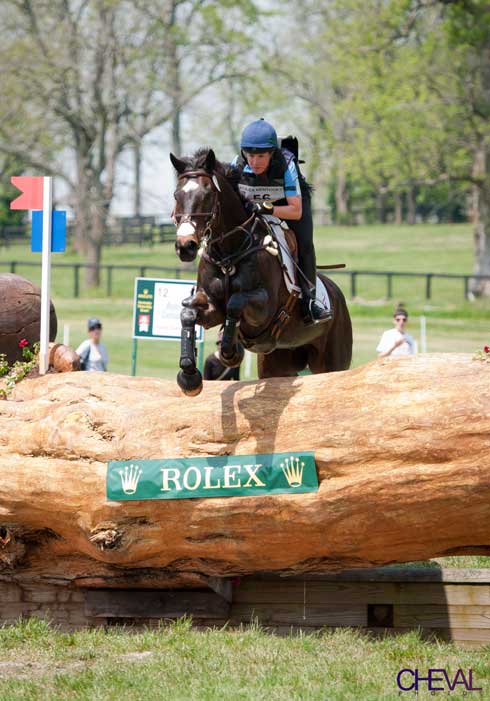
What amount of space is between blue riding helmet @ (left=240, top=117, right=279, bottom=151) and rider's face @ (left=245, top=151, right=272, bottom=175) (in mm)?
68

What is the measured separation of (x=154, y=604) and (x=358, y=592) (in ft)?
4.29

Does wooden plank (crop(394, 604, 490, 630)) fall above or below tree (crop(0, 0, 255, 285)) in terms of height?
below

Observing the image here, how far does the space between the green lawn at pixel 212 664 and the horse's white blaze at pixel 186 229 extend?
2.35 meters

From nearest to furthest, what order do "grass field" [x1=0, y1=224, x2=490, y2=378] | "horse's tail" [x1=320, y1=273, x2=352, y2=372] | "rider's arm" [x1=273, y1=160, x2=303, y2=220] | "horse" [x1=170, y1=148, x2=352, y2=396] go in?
"horse" [x1=170, y1=148, x2=352, y2=396]
"rider's arm" [x1=273, y1=160, x2=303, y2=220]
"horse's tail" [x1=320, y1=273, x2=352, y2=372]
"grass field" [x1=0, y1=224, x2=490, y2=378]

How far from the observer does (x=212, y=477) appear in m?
5.75

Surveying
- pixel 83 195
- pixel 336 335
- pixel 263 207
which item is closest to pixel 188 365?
pixel 263 207

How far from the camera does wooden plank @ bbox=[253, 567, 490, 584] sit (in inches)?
235

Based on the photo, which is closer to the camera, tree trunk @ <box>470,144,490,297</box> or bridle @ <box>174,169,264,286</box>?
bridle @ <box>174,169,264,286</box>

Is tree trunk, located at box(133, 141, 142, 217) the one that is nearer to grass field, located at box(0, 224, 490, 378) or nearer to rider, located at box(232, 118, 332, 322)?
grass field, located at box(0, 224, 490, 378)

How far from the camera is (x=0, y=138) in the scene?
114ft

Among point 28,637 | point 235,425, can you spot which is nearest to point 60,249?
point 235,425

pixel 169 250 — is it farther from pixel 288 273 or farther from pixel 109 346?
pixel 288 273

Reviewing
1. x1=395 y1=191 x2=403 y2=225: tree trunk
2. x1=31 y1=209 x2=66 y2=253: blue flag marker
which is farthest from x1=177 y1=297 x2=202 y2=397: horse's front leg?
x1=395 y1=191 x2=403 y2=225: tree trunk

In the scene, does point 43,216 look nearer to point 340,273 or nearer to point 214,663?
point 214,663
